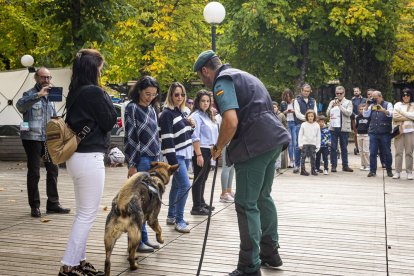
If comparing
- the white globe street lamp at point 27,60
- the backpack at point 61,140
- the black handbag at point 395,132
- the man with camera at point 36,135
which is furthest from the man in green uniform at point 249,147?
the white globe street lamp at point 27,60

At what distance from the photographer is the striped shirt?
6.68 metres

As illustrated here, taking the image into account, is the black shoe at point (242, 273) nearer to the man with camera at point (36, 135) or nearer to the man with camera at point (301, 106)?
the man with camera at point (36, 135)

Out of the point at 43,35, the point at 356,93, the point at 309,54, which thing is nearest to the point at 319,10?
the point at 309,54

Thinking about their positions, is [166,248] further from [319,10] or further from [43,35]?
[319,10]

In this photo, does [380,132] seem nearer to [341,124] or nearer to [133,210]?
[341,124]

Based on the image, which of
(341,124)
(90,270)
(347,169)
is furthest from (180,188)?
(347,169)

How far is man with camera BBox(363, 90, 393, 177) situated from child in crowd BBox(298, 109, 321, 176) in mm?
1221

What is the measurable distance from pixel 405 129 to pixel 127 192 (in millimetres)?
8924

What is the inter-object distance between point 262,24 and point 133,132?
19.6 metres

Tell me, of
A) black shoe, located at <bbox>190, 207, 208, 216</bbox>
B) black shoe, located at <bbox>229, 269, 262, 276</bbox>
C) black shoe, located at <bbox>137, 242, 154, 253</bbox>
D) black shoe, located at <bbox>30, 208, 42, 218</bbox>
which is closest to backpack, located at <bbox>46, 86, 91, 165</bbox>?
black shoe, located at <bbox>137, 242, 154, 253</bbox>

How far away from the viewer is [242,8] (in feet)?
79.8

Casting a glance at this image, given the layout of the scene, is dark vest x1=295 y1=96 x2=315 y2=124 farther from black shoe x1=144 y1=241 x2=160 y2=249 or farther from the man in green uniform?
the man in green uniform

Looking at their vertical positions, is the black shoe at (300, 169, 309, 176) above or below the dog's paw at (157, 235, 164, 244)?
below

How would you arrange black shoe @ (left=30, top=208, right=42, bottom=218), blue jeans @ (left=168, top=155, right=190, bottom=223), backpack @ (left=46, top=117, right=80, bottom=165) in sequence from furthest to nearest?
black shoe @ (left=30, top=208, right=42, bottom=218) < blue jeans @ (left=168, top=155, right=190, bottom=223) < backpack @ (left=46, top=117, right=80, bottom=165)
